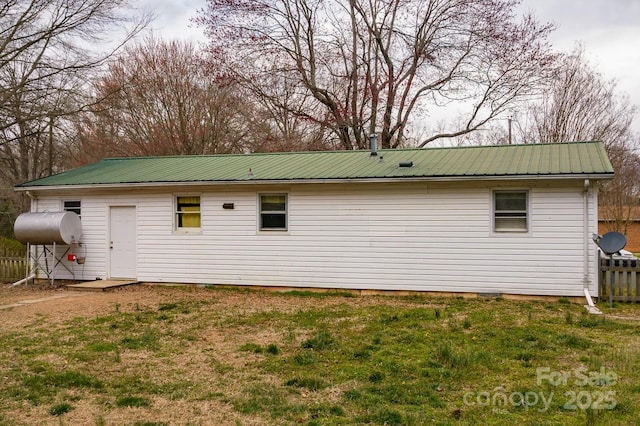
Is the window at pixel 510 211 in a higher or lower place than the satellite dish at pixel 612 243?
higher

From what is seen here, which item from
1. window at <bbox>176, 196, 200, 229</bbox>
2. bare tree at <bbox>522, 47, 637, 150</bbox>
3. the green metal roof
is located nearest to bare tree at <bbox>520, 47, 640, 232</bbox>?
bare tree at <bbox>522, 47, 637, 150</bbox>

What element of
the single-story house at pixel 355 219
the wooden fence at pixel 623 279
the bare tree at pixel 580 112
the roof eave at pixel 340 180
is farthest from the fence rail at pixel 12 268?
the bare tree at pixel 580 112

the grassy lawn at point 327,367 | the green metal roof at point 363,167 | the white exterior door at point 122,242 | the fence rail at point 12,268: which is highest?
the green metal roof at point 363,167

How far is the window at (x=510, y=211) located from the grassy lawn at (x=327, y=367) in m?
1.91

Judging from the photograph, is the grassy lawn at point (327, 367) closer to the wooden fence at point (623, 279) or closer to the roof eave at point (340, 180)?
the wooden fence at point (623, 279)

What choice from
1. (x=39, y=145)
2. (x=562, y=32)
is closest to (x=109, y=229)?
(x=39, y=145)

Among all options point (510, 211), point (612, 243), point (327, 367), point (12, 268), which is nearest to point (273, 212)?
point (510, 211)

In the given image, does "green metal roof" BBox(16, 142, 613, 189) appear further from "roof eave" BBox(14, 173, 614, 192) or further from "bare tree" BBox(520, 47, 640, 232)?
"bare tree" BBox(520, 47, 640, 232)

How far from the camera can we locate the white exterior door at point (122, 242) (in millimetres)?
13250

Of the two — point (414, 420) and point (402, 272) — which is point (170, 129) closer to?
point (402, 272)

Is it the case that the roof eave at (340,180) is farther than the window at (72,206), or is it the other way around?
the window at (72,206)

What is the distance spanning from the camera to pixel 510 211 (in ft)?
35.0

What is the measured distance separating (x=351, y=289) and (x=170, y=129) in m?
15.7

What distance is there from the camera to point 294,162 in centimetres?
1347
